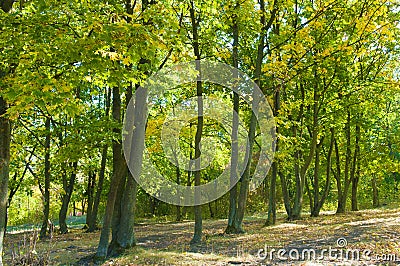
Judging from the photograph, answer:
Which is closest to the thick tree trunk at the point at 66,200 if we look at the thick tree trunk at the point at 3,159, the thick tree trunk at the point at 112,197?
the thick tree trunk at the point at 112,197

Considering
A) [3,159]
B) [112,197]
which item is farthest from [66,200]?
[3,159]

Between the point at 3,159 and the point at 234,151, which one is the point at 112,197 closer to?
the point at 3,159

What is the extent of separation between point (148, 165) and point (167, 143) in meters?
2.55

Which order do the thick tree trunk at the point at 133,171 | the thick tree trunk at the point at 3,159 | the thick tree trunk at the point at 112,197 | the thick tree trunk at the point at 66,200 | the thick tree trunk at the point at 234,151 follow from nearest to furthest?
the thick tree trunk at the point at 3,159 → the thick tree trunk at the point at 112,197 → the thick tree trunk at the point at 133,171 → the thick tree trunk at the point at 234,151 → the thick tree trunk at the point at 66,200

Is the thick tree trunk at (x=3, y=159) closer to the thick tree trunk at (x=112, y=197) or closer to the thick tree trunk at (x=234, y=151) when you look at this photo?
the thick tree trunk at (x=112, y=197)

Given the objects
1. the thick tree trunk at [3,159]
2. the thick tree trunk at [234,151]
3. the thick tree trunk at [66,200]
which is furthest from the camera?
the thick tree trunk at [66,200]

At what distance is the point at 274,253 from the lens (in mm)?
8102

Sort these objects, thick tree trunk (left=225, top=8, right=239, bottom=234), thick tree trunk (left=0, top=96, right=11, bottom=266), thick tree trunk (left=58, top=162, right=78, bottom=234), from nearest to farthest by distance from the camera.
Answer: thick tree trunk (left=0, top=96, right=11, bottom=266) < thick tree trunk (left=225, top=8, right=239, bottom=234) < thick tree trunk (left=58, top=162, right=78, bottom=234)

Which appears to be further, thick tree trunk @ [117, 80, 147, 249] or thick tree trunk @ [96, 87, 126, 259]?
thick tree trunk @ [117, 80, 147, 249]

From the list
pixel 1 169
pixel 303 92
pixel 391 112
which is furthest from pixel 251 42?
pixel 391 112

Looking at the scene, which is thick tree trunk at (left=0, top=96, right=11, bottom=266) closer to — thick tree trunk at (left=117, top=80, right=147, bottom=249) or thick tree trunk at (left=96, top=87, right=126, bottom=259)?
thick tree trunk at (left=96, top=87, right=126, bottom=259)

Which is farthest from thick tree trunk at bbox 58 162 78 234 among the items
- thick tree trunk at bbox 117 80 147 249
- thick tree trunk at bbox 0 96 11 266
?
thick tree trunk at bbox 0 96 11 266

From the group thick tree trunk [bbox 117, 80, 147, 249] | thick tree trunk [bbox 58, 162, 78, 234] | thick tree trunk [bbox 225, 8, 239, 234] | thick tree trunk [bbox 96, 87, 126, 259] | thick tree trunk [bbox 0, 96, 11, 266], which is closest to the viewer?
thick tree trunk [bbox 0, 96, 11, 266]

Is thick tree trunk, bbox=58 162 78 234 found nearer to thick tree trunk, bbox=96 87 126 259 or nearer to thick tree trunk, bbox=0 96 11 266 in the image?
thick tree trunk, bbox=96 87 126 259
